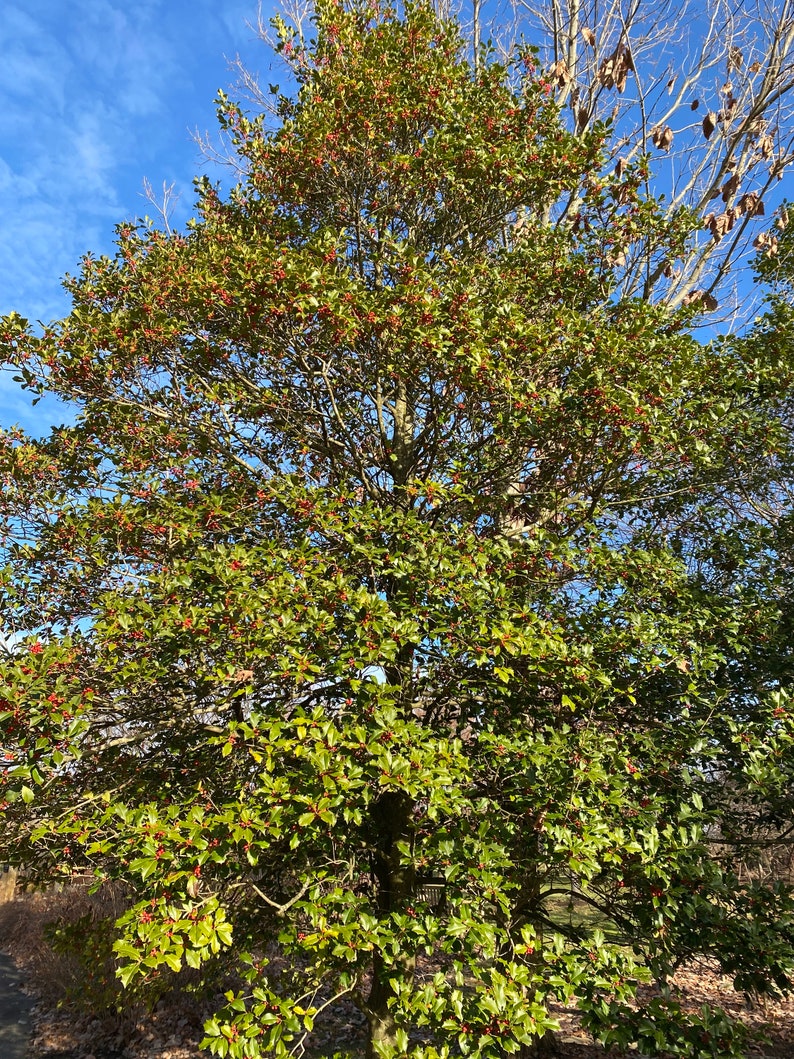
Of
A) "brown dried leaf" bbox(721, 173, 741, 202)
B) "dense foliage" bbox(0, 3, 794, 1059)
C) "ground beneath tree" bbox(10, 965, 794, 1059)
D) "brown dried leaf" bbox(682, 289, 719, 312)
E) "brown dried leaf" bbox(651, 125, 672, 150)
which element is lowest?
"ground beneath tree" bbox(10, 965, 794, 1059)

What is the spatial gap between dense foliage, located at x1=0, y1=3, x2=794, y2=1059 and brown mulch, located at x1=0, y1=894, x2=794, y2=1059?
430 centimetres

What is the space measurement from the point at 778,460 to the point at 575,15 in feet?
23.1

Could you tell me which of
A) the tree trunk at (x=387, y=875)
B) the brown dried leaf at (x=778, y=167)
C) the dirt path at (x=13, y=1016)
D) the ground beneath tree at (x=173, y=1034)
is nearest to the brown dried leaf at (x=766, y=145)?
the brown dried leaf at (x=778, y=167)

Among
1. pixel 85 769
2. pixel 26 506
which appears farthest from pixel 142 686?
pixel 26 506

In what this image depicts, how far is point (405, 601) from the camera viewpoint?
4.04 meters

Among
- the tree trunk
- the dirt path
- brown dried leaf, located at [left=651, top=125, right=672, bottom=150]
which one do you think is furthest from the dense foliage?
the dirt path

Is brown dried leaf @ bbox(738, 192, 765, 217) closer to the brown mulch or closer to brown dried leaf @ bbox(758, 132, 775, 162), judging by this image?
brown dried leaf @ bbox(758, 132, 775, 162)

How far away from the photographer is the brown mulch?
7703 millimetres

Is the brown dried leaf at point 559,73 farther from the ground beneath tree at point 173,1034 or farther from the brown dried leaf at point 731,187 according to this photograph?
the ground beneath tree at point 173,1034

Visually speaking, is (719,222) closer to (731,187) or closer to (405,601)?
(731,187)

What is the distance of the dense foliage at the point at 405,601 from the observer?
3.35 metres

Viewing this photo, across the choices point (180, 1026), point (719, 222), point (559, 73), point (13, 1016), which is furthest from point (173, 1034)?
point (559, 73)

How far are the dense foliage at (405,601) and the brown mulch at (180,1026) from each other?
14.1ft

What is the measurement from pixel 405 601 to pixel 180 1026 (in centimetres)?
813
